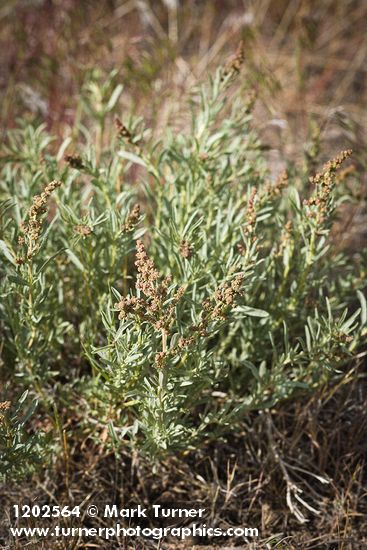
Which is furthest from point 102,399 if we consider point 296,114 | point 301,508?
point 296,114

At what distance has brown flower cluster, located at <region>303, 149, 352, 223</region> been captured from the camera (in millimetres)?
1717

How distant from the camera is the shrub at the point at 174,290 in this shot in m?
1.73

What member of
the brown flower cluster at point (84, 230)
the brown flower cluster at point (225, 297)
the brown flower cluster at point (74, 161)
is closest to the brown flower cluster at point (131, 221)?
the brown flower cluster at point (84, 230)

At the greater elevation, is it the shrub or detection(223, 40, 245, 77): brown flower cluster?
detection(223, 40, 245, 77): brown flower cluster

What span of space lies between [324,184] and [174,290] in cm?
56

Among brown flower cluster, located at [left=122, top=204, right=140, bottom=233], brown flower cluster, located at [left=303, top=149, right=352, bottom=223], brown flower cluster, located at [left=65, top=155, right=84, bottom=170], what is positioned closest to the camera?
brown flower cluster, located at [left=303, top=149, right=352, bottom=223]

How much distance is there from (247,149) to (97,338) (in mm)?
1070

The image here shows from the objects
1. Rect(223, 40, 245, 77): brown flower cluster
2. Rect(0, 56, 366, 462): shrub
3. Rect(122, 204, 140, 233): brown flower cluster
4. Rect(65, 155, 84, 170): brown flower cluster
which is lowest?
Rect(0, 56, 366, 462): shrub

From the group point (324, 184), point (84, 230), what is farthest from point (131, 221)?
point (324, 184)

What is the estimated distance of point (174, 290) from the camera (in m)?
1.76

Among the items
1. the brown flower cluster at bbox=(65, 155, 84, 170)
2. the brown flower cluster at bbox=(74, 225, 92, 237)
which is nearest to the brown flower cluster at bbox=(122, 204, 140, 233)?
the brown flower cluster at bbox=(74, 225, 92, 237)

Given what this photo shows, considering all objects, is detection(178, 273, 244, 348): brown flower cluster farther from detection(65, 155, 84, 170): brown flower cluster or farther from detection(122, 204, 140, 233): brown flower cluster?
detection(65, 155, 84, 170): brown flower cluster

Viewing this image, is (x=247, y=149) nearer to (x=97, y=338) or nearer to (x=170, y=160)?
(x=170, y=160)

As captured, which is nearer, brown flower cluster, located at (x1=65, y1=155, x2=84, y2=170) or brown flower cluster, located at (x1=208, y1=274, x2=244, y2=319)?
brown flower cluster, located at (x1=208, y1=274, x2=244, y2=319)
